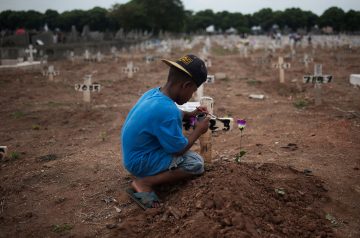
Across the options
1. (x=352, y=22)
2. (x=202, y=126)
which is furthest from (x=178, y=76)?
(x=352, y=22)

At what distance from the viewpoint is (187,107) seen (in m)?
4.60

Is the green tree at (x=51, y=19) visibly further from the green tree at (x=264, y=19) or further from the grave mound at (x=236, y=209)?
the grave mound at (x=236, y=209)

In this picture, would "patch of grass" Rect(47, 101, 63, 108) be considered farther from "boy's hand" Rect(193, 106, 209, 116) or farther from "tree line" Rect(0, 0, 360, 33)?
"tree line" Rect(0, 0, 360, 33)

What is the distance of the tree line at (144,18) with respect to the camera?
2874 inches

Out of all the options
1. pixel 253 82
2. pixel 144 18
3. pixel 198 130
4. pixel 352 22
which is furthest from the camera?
pixel 352 22

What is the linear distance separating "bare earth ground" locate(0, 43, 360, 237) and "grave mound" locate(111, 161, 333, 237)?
0.01 metres

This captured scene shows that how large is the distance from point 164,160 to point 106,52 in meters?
33.1

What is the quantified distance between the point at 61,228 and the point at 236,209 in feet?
5.83

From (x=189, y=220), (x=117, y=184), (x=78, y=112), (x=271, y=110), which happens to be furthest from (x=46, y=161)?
(x=271, y=110)

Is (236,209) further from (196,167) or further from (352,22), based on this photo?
(352,22)

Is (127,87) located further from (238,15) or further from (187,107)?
(238,15)

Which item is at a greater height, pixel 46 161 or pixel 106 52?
pixel 106 52

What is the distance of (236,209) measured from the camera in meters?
3.22

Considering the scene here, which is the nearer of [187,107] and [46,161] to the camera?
[187,107]
